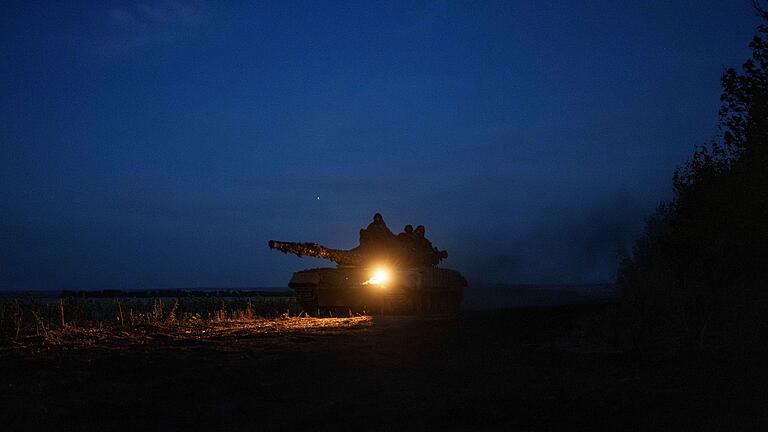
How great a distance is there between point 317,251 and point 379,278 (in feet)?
8.25

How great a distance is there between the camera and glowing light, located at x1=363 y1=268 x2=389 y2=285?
2691 cm

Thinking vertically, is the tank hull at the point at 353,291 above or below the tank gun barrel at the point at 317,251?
below

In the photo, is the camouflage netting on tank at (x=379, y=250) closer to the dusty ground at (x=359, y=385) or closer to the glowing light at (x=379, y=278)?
the glowing light at (x=379, y=278)

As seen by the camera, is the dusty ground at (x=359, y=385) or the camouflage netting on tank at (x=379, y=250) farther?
the camouflage netting on tank at (x=379, y=250)

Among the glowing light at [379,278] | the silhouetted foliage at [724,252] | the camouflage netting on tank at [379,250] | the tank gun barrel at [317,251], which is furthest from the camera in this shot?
the camouflage netting on tank at [379,250]

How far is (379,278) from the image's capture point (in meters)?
27.1

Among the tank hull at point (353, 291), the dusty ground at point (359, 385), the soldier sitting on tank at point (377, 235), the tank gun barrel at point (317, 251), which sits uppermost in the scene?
the soldier sitting on tank at point (377, 235)

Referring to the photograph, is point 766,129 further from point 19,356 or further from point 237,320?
point 19,356

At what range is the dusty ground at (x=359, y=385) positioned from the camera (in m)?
7.23

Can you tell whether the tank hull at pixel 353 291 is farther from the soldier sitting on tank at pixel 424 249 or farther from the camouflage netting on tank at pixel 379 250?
the soldier sitting on tank at pixel 424 249

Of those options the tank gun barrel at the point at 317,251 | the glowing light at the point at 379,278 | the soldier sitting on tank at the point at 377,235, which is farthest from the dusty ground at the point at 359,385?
the soldier sitting on tank at the point at 377,235

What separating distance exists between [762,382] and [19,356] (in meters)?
9.70

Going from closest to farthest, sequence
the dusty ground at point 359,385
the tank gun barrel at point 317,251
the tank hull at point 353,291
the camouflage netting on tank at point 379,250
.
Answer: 1. the dusty ground at point 359,385
2. the tank gun barrel at point 317,251
3. the tank hull at point 353,291
4. the camouflage netting on tank at point 379,250

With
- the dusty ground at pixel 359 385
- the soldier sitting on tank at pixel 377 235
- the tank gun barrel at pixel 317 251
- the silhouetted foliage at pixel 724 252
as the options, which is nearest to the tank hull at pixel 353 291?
the tank gun barrel at pixel 317 251
